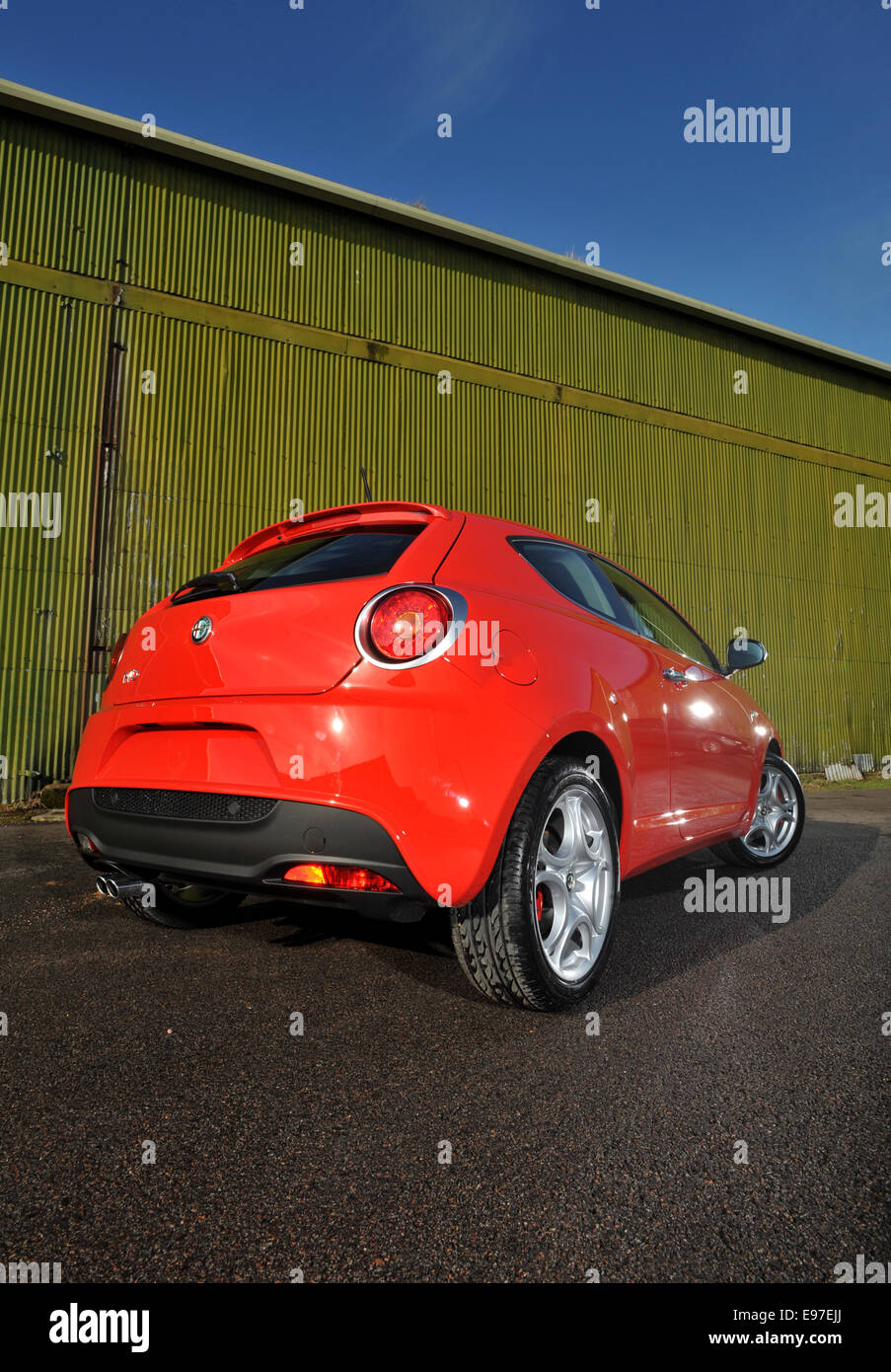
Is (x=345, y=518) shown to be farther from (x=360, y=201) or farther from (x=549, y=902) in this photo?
(x=360, y=201)

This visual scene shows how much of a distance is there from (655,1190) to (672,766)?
1.97 metres

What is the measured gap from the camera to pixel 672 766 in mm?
3256

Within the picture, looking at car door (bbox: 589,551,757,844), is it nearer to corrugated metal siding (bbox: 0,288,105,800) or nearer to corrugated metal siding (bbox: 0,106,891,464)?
corrugated metal siding (bbox: 0,288,105,800)

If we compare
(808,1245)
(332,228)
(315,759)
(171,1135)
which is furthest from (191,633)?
(332,228)

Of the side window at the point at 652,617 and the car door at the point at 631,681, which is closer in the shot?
the car door at the point at 631,681

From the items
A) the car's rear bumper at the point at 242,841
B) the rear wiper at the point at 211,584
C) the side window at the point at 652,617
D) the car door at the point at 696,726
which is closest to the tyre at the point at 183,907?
the car's rear bumper at the point at 242,841

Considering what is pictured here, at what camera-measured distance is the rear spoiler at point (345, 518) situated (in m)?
2.60

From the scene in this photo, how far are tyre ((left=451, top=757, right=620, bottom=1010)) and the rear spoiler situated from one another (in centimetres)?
92

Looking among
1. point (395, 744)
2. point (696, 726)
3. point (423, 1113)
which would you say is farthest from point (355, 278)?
point (423, 1113)

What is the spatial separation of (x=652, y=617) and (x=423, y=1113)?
256cm

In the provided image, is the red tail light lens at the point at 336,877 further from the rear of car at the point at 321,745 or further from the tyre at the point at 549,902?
the tyre at the point at 549,902

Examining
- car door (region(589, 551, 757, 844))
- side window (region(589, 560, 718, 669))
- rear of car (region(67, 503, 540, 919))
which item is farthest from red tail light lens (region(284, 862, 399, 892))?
side window (region(589, 560, 718, 669))

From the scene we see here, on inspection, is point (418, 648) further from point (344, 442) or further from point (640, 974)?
point (344, 442)

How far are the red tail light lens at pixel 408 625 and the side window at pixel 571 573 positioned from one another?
679 mm
